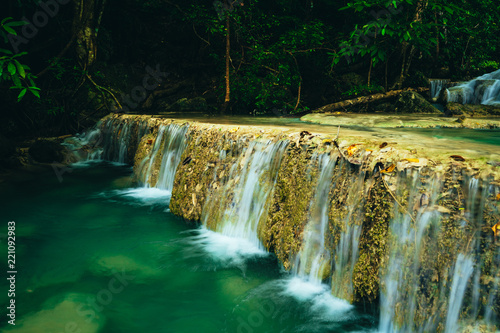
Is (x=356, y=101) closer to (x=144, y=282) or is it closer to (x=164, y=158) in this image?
(x=164, y=158)

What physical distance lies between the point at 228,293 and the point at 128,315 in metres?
1.08

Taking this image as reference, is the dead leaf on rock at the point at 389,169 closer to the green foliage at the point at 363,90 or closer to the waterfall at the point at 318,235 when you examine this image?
the waterfall at the point at 318,235

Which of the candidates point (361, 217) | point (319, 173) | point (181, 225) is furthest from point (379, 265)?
point (181, 225)

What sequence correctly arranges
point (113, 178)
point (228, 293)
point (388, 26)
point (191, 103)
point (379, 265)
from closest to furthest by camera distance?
point (379, 265)
point (228, 293)
point (388, 26)
point (113, 178)
point (191, 103)

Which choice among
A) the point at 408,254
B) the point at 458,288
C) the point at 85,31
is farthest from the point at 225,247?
the point at 85,31

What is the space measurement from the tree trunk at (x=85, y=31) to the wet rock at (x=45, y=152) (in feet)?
10.5

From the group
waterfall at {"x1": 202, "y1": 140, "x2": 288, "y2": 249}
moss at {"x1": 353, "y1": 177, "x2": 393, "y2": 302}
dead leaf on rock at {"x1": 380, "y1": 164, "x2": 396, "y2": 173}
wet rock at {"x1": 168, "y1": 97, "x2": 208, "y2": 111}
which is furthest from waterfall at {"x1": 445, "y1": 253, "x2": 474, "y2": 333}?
wet rock at {"x1": 168, "y1": 97, "x2": 208, "y2": 111}

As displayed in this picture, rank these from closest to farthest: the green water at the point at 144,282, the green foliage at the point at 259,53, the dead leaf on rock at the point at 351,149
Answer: the green water at the point at 144,282 → the dead leaf on rock at the point at 351,149 → the green foliage at the point at 259,53

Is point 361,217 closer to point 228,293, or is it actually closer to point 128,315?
point 228,293

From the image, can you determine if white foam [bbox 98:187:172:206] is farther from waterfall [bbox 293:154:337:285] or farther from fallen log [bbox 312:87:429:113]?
fallen log [bbox 312:87:429:113]

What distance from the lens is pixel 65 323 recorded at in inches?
130

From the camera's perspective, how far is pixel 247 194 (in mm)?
5062

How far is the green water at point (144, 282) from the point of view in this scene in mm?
3355

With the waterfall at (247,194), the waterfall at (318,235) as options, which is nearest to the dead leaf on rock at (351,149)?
the waterfall at (318,235)
